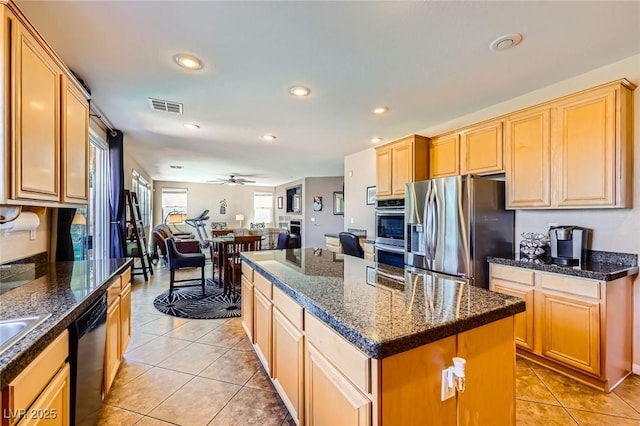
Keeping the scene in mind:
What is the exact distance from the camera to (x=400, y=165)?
3.84m

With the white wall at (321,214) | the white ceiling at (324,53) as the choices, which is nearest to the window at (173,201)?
the white wall at (321,214)

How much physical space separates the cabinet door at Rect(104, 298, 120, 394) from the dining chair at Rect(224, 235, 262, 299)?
2.08m

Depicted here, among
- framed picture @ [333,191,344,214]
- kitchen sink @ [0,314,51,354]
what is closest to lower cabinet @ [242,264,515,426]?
kitchen sink @ [0,314,51,354]

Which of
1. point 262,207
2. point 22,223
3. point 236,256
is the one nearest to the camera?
point 22,223

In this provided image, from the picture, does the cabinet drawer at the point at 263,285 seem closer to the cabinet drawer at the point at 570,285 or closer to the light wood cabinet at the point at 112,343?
the light wood cabinet at the point at 112,343

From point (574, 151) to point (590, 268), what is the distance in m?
0.96

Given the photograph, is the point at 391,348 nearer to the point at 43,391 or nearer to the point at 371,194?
the point at 43,391

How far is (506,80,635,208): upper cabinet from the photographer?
2.15m

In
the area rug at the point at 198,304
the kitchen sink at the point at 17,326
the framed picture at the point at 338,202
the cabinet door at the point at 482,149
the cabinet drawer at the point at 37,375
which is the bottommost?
the area rug at the point at 198,304

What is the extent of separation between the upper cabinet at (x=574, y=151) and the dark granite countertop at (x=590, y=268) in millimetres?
479

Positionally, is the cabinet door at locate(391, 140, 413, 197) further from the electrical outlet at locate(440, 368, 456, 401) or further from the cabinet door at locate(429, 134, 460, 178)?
the electrical outlet at locate(440, 368, 456, 401)

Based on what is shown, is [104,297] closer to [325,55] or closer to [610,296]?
[325,55]

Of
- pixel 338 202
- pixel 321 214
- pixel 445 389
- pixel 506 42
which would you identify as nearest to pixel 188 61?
→ pixel 506 42

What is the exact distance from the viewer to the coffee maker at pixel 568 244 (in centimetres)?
239
